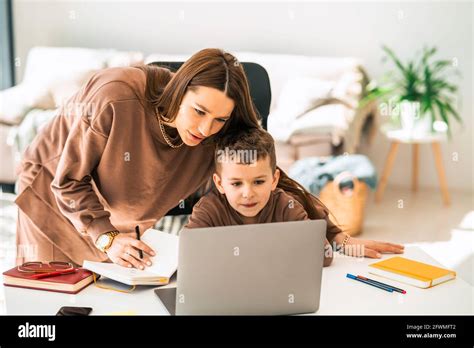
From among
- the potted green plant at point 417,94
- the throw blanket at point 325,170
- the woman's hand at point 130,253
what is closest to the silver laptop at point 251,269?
the woman's hand at point 130,253

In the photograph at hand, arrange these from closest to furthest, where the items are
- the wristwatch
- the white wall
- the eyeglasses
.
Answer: the eyeglasses, the wristwatch, the white wall

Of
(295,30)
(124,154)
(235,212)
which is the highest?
(295,30)

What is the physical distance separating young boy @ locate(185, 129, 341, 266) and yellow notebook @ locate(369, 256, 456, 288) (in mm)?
189

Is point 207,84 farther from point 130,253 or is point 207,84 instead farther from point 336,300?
point 336,300

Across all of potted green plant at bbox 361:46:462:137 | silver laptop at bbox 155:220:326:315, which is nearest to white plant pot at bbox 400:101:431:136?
potted green plant at bbox 361:46:462:137

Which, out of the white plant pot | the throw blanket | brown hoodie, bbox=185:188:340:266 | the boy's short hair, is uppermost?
the boy's short hair

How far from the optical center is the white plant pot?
12.8 feet

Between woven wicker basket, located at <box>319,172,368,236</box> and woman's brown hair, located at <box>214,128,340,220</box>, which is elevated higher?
woman's brown hair, located at <box>214,128,340,220</box>

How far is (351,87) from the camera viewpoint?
3.98 meters

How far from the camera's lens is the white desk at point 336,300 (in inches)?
48.5

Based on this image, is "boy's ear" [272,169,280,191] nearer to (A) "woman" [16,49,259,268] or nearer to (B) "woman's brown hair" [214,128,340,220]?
(B) "woman's brown hair" [214,128,340,220]

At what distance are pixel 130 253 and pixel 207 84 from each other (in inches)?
16.2

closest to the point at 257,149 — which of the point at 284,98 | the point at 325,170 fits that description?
the point at 325,170

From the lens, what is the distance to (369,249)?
60.9 inches
